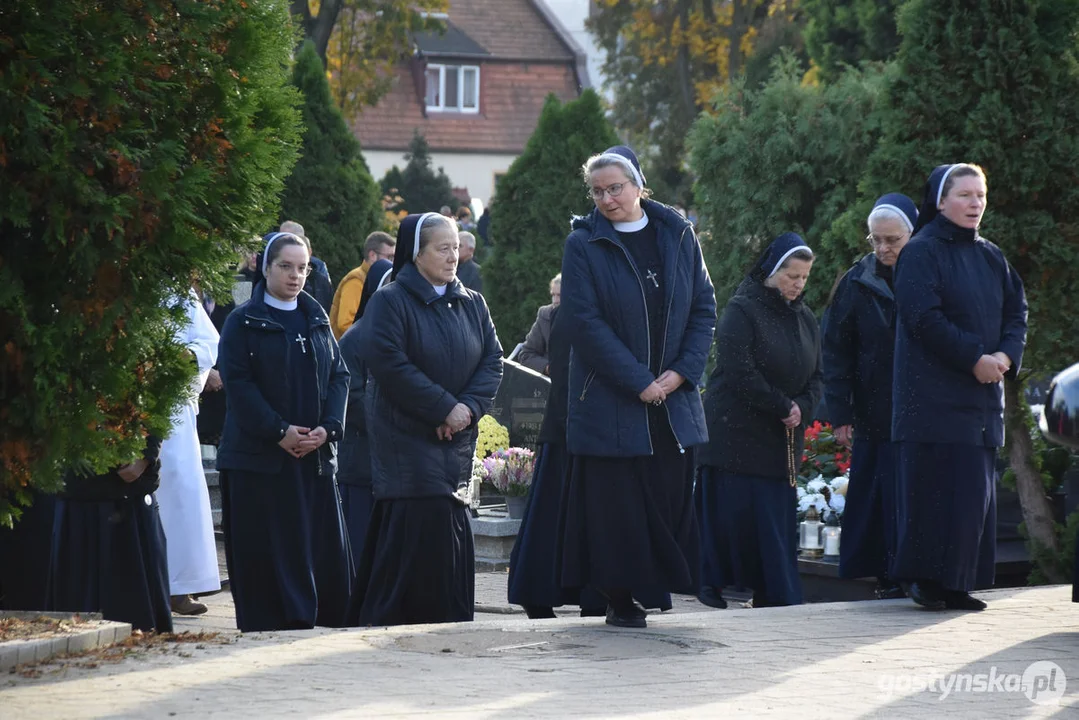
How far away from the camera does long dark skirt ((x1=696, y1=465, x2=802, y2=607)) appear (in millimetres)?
9297

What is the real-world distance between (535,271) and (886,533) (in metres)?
11.8

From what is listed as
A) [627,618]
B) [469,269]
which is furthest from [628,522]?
[469,269]

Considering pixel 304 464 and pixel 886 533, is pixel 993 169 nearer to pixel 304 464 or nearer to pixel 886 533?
pixel 886 533

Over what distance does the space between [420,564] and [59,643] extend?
2332 millimetres

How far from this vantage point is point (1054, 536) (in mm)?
10602

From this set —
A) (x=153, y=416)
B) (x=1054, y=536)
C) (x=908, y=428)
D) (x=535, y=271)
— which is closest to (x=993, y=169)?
(x=1054, y=536)

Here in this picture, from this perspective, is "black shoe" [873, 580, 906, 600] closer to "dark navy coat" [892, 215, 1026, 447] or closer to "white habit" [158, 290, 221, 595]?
"dark navy coat" [892, 215, 1026, 447]

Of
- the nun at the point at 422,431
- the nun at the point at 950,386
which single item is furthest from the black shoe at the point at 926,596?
the nun at the point at 422,431

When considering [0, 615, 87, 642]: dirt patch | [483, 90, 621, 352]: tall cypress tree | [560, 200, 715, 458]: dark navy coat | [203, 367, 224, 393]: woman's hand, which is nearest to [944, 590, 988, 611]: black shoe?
[560, 200, 715, 458]: dark navy coat

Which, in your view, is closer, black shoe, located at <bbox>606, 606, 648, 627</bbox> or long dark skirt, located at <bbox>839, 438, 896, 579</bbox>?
black shoe, located at <bbox>606, 606, 648, 627</bbox>

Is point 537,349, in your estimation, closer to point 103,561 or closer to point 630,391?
point 103,561

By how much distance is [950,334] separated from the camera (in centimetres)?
786

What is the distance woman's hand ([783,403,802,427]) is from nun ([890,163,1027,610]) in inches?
40.1

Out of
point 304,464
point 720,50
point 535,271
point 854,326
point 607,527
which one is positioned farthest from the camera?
point 720,50
